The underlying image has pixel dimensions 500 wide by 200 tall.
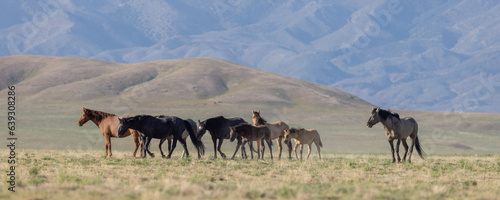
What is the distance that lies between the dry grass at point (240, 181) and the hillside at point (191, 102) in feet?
139

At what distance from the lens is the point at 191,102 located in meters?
134

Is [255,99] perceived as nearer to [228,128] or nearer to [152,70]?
[152,70]

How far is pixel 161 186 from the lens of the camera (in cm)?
1720

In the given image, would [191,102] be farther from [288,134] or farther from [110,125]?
[110,125]

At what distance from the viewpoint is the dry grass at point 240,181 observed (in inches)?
648

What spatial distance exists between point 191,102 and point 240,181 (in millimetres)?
114359

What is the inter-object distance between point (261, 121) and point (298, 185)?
14795 millimetres

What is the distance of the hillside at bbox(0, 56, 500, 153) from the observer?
291 ft

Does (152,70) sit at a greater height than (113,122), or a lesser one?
greater

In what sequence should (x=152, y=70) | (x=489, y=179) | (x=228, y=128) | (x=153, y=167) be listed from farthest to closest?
(x=152, y=70)
(x=228, y=128)
(x=153, y=167)
(x=489, y=179)

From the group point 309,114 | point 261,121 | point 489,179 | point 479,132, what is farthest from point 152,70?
point 489,179

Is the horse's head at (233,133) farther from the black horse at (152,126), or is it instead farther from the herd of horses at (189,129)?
the black horse at (152,126)

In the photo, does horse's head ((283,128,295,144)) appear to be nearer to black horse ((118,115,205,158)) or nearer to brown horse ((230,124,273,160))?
brown horse ((230,124,273,160))

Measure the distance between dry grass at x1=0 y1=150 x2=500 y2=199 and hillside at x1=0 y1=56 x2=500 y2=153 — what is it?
4242cm
